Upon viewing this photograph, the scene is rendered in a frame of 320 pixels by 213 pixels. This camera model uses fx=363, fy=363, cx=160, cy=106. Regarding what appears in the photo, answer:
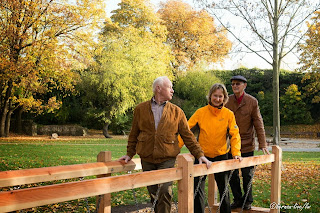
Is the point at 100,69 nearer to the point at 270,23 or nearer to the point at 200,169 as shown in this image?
the point at 270,23

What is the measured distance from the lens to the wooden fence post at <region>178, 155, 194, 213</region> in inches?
122

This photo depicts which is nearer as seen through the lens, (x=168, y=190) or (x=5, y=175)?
(x=5, y=175)

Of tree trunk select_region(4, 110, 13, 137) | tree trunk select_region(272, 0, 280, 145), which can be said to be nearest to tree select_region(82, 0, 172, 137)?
tree trunk select_region(4, 110, 13, 137)

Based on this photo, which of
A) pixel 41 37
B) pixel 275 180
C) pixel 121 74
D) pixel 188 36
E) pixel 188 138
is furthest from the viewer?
pixel 188 36

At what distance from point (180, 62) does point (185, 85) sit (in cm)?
334

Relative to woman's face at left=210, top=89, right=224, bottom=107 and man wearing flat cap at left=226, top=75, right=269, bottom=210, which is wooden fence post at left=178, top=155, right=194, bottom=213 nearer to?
woman's face at left=210, top=89, right=224, bottom=107

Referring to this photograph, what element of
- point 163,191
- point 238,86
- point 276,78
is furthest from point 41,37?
point 163,191

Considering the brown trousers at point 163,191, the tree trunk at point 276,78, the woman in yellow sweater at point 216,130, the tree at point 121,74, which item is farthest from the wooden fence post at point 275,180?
the tree at point 121,74

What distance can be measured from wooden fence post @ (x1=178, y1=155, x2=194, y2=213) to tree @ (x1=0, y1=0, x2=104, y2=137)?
15.4 metres

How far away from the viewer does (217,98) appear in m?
4.14

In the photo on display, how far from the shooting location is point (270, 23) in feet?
35.9

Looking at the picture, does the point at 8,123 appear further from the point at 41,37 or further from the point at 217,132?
the point at 217,132

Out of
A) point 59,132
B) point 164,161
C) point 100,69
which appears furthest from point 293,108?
point 164,161

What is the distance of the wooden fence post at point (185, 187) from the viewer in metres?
3.10
